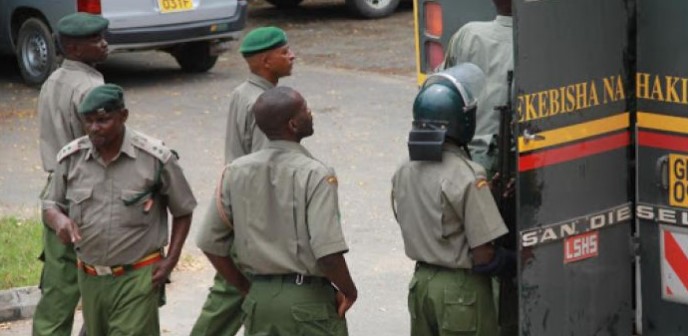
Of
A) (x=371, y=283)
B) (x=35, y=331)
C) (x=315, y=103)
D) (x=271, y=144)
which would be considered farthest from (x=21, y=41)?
(x=271, y=144)

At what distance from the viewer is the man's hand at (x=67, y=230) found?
6.63 m

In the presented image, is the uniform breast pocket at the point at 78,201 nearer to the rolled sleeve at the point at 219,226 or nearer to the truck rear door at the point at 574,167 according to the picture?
the rolled sleeve at the point at 219,226

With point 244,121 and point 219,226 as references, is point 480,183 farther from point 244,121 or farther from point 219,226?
point 244,121

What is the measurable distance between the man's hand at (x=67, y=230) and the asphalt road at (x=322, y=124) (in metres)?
1.84

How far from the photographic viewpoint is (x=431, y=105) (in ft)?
19.7

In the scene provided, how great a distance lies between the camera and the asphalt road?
917cm

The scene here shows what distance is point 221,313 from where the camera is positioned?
7285 millimetres

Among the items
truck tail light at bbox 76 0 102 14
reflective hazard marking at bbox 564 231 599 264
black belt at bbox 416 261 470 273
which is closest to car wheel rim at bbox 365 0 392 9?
truck tail light at bbox 76 0 102 14

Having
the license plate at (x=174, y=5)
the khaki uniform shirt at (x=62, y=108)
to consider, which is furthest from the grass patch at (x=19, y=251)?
the license plate at (x=174, y=5)

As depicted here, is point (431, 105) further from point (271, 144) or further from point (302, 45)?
point (302, 45)

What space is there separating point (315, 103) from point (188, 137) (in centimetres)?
172

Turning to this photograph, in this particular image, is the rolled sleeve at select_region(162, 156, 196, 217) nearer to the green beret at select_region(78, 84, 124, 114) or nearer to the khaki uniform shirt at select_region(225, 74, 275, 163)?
the green beret at select_region(78, 84, 124, 114)

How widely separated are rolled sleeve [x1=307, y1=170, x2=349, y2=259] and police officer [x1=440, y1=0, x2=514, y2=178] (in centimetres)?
91

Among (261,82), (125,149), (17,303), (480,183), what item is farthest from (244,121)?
(17,303)
